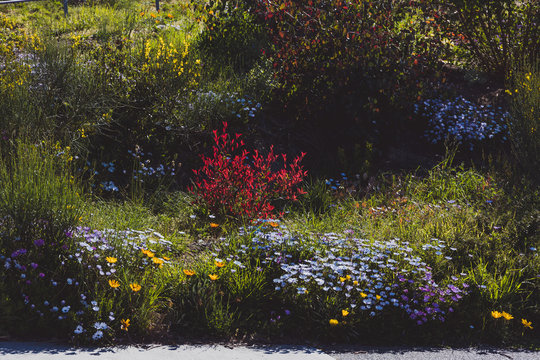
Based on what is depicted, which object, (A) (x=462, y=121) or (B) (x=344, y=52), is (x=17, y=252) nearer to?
(B) (x=344, y=52)

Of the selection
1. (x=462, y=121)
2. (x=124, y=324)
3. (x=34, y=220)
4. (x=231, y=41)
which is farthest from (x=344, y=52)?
(x=124, y=324)

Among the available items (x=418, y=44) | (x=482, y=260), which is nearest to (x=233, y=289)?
(x=482, y=260)

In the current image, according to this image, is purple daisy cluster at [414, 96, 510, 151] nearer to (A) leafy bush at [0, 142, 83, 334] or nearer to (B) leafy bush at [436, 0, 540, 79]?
(B) leafy bush at [436, 0, 540, 79]

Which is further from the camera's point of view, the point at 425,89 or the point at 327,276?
the point at 425,89

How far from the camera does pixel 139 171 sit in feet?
17.1

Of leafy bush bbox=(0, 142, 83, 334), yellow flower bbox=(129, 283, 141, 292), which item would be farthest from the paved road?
leafy bush bbox=(0, 142, 83, 334)

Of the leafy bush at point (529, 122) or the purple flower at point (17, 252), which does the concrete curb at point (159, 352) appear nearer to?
the purple flower at point (17, 252)

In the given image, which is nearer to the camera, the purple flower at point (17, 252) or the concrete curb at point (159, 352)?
the concrete curb at point (159, 352)

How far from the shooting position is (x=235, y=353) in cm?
329

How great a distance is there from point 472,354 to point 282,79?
158 inches

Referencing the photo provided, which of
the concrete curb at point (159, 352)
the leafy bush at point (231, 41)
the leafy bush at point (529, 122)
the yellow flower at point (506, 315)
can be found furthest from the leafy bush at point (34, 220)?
the leafy bush at point (529, 122)

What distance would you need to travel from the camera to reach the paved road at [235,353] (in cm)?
310

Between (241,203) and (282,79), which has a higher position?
(282,79)

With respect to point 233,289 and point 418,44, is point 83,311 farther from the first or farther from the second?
point 418,44
